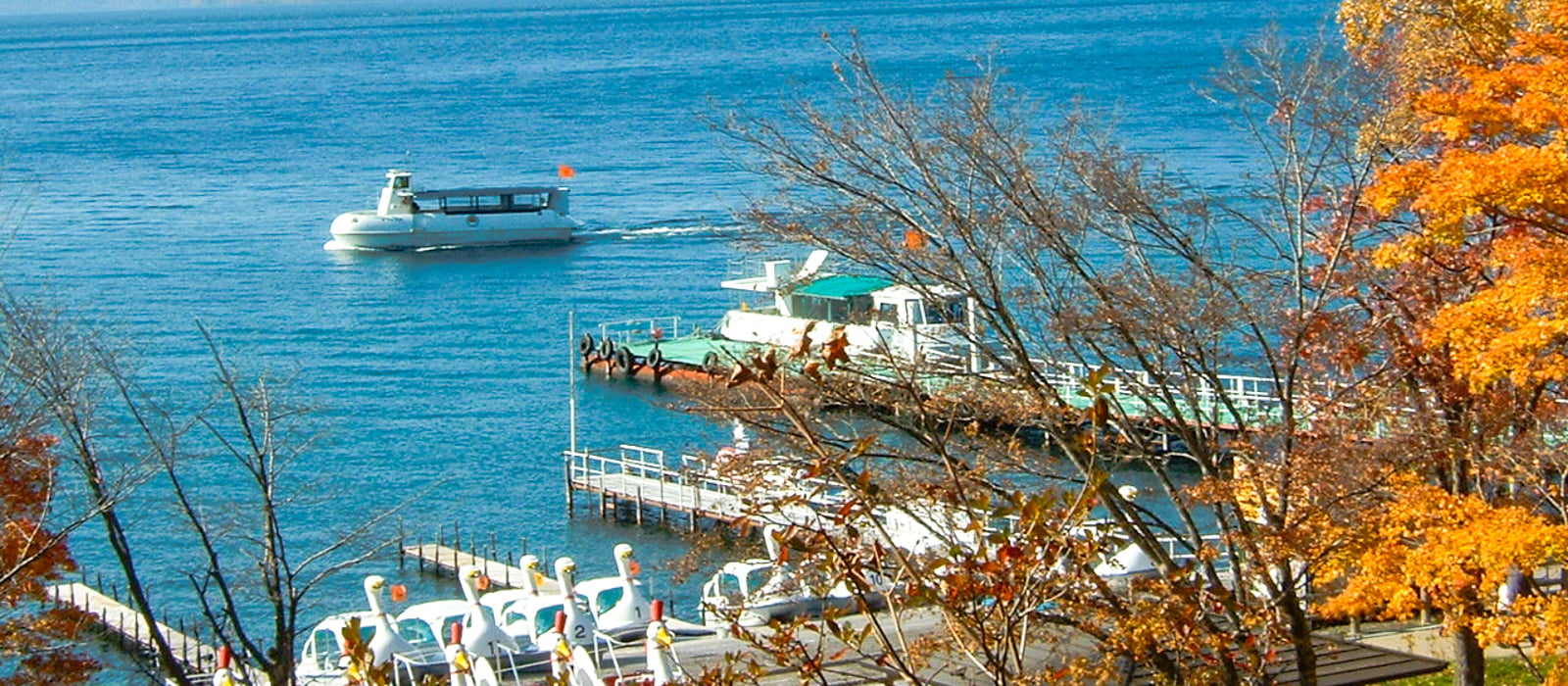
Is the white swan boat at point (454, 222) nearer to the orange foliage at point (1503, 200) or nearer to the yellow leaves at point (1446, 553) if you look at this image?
the orange foliage at point (1503, 200)

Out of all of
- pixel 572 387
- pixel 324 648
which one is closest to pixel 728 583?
pixel 324 648

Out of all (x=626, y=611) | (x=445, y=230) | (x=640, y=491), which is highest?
(x=445, y=230)

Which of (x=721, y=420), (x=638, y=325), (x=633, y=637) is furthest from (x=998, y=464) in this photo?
(x=638, y=325)

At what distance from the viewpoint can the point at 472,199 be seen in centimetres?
7744

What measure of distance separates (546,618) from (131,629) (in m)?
6.94

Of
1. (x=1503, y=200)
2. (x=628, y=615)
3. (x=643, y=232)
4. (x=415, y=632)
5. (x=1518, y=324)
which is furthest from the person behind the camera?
(x=643, y=232)

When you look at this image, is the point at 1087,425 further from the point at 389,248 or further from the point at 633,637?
the point at 389,248

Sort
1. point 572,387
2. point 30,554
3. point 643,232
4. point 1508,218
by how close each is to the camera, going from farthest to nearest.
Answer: point 643,232
point 572,387
point 30,554
point 1508,218

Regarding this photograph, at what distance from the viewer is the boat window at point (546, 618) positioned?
82.5ft

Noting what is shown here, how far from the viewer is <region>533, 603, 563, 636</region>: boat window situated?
25.1 m

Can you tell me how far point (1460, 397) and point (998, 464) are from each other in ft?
12.1

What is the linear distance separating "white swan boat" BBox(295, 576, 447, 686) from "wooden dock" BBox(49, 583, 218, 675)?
132 cm

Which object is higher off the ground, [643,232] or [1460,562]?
[643,232]

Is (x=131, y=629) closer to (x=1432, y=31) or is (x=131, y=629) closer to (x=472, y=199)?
(x=1432, y=31)
